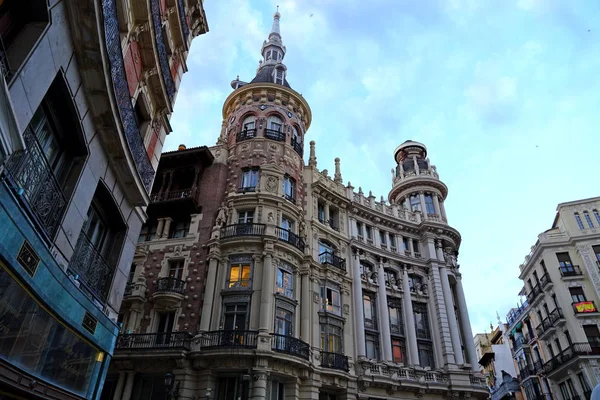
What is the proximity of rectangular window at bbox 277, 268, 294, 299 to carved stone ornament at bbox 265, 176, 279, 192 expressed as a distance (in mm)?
6083

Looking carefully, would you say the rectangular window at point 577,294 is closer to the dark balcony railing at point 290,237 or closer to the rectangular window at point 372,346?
the rectangular window at point 372,346

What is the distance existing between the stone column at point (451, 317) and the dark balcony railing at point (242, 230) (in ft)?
58.6

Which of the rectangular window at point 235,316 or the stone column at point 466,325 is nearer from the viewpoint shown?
the rectangular window at point 235,316

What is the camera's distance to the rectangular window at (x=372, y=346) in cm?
3042

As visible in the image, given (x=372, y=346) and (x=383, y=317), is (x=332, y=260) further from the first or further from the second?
(x=372, y=346)

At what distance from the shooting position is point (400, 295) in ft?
113

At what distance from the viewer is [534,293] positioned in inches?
1880

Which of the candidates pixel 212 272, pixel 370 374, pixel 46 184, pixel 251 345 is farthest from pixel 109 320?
pixel 370 374

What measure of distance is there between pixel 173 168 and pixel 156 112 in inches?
678

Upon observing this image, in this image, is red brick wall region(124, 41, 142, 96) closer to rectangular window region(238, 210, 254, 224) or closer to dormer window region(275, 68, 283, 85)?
rectangular window region(238, 210, 254, 224)

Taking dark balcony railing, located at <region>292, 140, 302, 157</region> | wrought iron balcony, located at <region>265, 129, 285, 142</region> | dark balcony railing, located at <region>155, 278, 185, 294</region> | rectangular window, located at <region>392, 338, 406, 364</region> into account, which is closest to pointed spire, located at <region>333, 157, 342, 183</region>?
dark balcony railing, located at <region>292, 140, 302, 157</region>

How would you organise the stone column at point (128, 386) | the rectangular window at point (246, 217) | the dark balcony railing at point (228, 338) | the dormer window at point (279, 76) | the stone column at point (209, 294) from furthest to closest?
the dormer window at point (279, 76) → the rectangular window at point (246, 217) → the stone column at point (209, 294) → the dark balcony railing at point (228, 338) → the stone column at point (128, 386)

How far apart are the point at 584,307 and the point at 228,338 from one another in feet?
119

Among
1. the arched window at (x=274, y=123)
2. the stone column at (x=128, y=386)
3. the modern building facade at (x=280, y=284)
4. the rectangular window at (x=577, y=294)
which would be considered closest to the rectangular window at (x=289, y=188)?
the modern building facade at (x=280, y=284)
